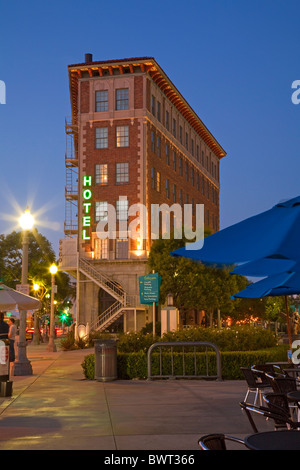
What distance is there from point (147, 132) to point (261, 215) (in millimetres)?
47052

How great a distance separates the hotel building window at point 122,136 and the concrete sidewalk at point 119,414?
3828cm

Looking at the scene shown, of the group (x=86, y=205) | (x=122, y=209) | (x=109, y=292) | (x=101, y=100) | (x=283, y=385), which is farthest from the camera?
(x=101, y=100)

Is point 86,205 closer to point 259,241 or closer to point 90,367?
point 90,367

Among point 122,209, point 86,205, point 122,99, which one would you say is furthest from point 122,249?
point 122,99

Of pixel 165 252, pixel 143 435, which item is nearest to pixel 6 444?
pixel 143 435

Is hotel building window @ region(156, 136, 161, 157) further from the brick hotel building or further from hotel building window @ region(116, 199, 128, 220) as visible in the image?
hotel building window @ region(116, 199, 128, 220)

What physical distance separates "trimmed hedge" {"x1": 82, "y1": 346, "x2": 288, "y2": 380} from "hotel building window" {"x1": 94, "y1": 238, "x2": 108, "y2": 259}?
3445 cm

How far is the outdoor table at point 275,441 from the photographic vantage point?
4434mm

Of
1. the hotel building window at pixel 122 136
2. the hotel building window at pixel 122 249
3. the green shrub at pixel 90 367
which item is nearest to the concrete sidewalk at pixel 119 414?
the green shrub at pixel 90 367

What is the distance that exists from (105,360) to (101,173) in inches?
1487

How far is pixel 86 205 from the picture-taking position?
52.3 meters
